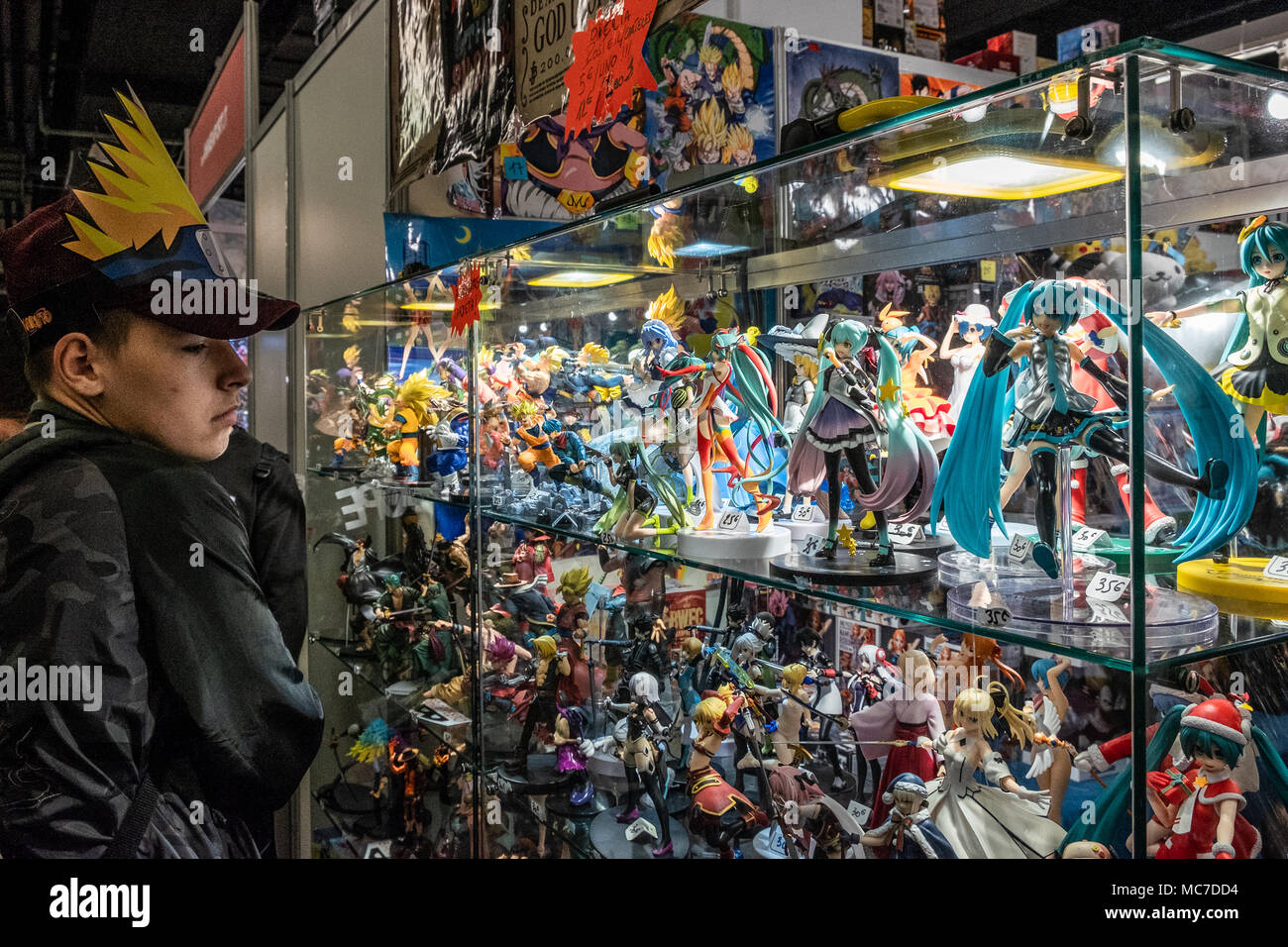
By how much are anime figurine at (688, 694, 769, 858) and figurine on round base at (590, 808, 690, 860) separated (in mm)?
43

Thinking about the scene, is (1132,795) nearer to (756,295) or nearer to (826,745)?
(826,745)

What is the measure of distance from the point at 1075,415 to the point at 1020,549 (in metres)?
0.17

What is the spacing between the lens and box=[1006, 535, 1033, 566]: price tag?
998mm

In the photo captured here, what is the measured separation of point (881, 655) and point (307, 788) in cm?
168

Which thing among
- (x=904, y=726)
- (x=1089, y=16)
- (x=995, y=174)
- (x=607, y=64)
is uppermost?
(x=1089, y=16)

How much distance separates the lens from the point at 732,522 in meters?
1.41

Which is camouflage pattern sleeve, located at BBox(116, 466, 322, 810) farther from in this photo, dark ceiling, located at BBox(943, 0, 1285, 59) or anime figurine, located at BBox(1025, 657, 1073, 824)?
dark ceiling, located at BBox(943, 0, 1285, 59)

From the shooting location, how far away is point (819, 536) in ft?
4.29

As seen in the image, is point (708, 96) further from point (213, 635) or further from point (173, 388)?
point (213, 635)

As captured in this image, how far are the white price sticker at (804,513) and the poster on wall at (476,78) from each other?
2.45 feet

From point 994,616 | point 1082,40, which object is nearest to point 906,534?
point 994,616

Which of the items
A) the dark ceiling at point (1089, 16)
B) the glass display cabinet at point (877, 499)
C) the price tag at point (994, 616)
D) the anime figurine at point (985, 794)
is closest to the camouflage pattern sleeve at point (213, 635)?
the glass display cabinet at point (877, 499)

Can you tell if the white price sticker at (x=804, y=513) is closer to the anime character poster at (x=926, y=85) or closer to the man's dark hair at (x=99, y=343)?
the man's dark hair at (x=99, y=343)

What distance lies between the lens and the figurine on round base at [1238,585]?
90 centimetres
